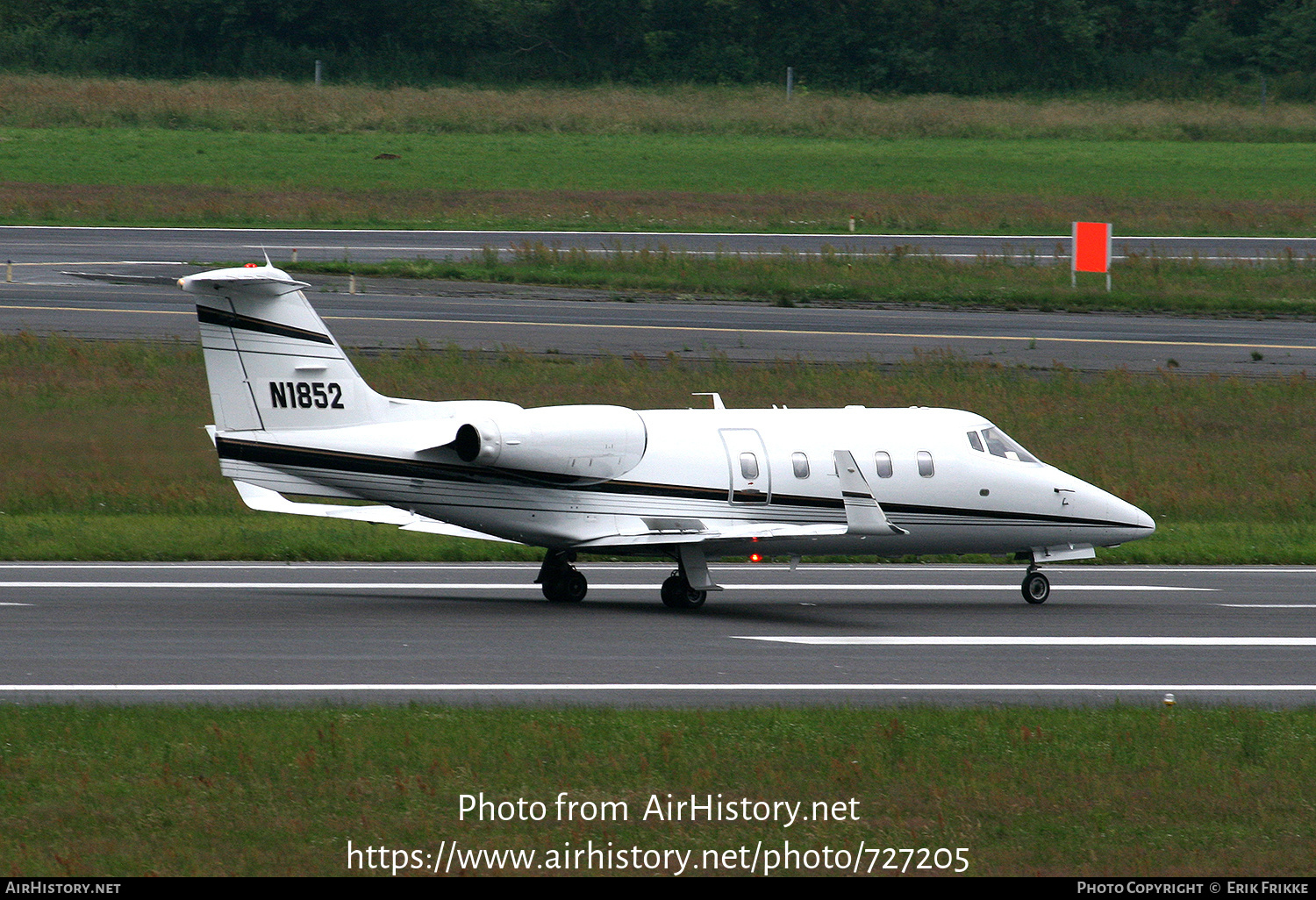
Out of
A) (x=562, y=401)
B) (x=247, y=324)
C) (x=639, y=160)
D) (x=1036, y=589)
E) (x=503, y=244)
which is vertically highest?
(x=639, y=160)

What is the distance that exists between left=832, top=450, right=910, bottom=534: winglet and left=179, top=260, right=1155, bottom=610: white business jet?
0.02 m

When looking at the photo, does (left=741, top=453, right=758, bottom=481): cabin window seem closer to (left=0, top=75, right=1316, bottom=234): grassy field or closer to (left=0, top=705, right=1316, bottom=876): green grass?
(left=0, top=705, right=1316, bottom=876): green grass

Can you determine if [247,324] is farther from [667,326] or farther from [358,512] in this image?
[667,326]

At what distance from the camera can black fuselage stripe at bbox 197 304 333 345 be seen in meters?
20.1

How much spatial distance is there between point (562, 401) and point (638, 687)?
18.1m

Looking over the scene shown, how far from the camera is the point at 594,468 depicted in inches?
816

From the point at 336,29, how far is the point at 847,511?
291 ft

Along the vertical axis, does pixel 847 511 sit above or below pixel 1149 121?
below

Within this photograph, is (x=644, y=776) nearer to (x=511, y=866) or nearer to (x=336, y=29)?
(x=511, y=866)

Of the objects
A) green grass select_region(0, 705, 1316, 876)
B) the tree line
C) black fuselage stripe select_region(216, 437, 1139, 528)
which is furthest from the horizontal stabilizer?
the tree line

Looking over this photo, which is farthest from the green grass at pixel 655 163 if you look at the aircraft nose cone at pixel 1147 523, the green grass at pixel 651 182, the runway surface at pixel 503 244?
the aircraft nose cone at pixel 1147 523

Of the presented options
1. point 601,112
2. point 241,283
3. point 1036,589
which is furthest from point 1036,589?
point 601,112

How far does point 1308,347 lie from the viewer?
42.7 metres
